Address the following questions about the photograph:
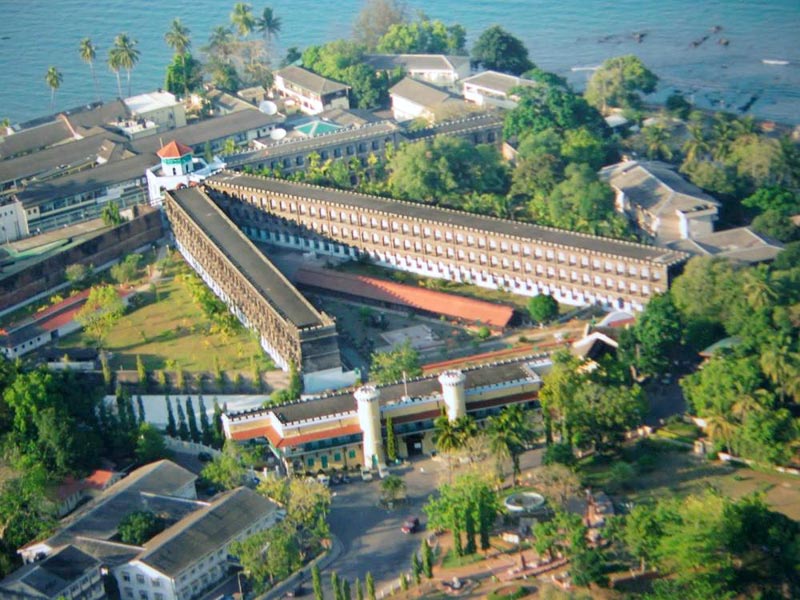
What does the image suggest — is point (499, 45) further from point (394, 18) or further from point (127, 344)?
point (127, 344)

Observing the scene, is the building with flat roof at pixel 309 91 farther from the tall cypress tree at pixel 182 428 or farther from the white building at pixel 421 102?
the tall cypress tree at pixel 182 428

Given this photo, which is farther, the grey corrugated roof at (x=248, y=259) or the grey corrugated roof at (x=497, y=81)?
the grey corrugated roof at (x=497, y=81)

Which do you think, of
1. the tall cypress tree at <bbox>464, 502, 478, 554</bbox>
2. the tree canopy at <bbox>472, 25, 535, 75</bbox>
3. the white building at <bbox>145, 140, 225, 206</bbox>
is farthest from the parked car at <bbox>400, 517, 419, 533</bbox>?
the tree canopy at <bbox>472, 25, 535, 75</bbox>

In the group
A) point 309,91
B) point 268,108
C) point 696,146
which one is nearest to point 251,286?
point 696,146

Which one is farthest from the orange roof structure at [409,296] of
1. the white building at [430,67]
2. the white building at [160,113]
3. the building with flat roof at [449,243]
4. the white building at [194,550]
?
the white building at [430,67]

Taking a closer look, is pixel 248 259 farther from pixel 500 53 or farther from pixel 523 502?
pixel 500 53

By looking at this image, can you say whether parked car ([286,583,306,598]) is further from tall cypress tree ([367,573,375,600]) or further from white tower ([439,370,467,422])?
white tower ([439,370,467,422])
